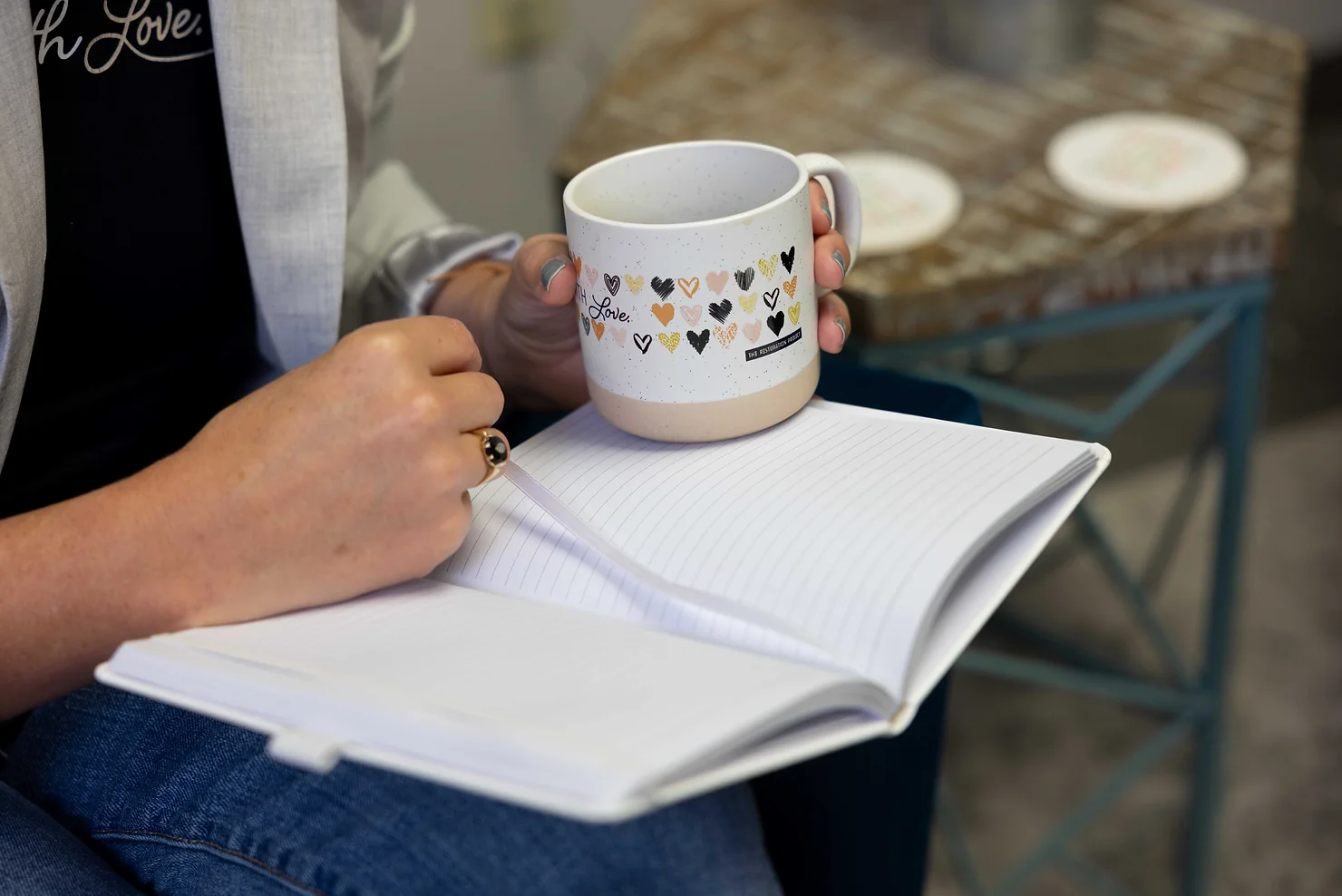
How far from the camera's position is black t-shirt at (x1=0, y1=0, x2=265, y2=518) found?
23.1 inches

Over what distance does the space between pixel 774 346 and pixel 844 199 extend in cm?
11

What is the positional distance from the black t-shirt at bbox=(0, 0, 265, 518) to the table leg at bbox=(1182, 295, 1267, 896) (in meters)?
0.71

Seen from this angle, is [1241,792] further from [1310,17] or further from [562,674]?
[1310,17]

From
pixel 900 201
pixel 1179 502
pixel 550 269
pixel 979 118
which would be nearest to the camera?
pixel 550 269

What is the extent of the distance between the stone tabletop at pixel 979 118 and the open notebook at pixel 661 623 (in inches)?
13.4

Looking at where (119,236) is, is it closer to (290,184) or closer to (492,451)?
(290,184)

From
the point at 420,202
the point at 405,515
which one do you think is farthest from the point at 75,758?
the point at 420,202

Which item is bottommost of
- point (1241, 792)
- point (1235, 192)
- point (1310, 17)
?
point (1241, 792)

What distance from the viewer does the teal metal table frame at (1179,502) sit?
0.88 meters

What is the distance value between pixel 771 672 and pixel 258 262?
389mm

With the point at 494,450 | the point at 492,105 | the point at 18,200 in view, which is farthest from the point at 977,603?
the point at 492,105

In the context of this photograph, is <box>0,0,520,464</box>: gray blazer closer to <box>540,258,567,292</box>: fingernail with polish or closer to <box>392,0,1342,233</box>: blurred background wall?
<box>540,258,567,292</box>: fingernail with polish

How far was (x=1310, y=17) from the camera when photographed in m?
2.29

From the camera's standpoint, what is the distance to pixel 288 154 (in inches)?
25.2
